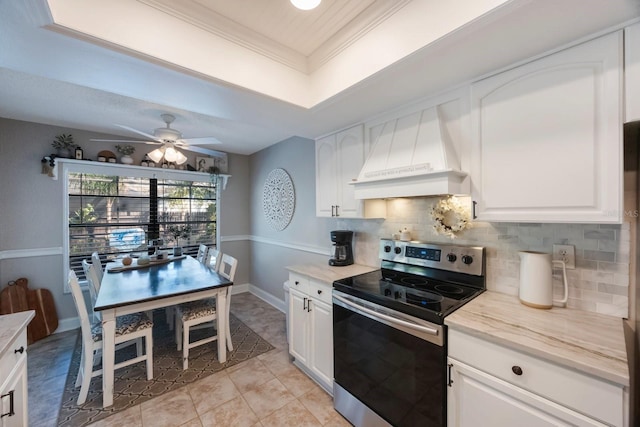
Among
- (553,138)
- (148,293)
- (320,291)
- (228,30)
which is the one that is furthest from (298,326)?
(228,30)

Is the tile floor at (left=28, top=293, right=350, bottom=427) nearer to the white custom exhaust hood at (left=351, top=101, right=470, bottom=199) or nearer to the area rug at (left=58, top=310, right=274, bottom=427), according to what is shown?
the area rug at (left=58, top=310, right=274, bottom=427)

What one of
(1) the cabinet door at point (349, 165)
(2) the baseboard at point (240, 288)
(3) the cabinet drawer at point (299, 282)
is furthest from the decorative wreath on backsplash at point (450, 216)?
(2) the baseboard at point (240, 288)

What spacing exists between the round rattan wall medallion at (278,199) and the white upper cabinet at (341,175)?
1.10 metres

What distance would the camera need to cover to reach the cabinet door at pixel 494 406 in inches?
40.9

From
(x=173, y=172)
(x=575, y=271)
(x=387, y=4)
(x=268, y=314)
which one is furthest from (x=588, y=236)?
(x=173, y=172)

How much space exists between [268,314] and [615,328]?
3480 millimetres

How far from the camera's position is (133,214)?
399cm

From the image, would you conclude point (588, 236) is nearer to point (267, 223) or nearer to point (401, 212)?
point (401, 212)

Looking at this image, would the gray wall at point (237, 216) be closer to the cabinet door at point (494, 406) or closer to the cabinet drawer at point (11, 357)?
the cabinet drawer at point (11, 357)

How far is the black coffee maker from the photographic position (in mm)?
2559

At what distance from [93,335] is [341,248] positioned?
7.37 feet

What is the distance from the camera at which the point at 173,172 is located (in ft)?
Answer: 13.6

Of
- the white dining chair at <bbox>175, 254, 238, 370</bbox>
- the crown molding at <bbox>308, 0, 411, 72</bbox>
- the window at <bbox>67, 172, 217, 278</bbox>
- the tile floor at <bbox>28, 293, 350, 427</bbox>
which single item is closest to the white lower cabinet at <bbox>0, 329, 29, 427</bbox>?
the tile floor at <bbox>28, 293, 350, 427</bbox>

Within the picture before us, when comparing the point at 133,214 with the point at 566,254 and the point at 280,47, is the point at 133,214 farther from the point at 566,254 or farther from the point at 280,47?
the point at 566,254
